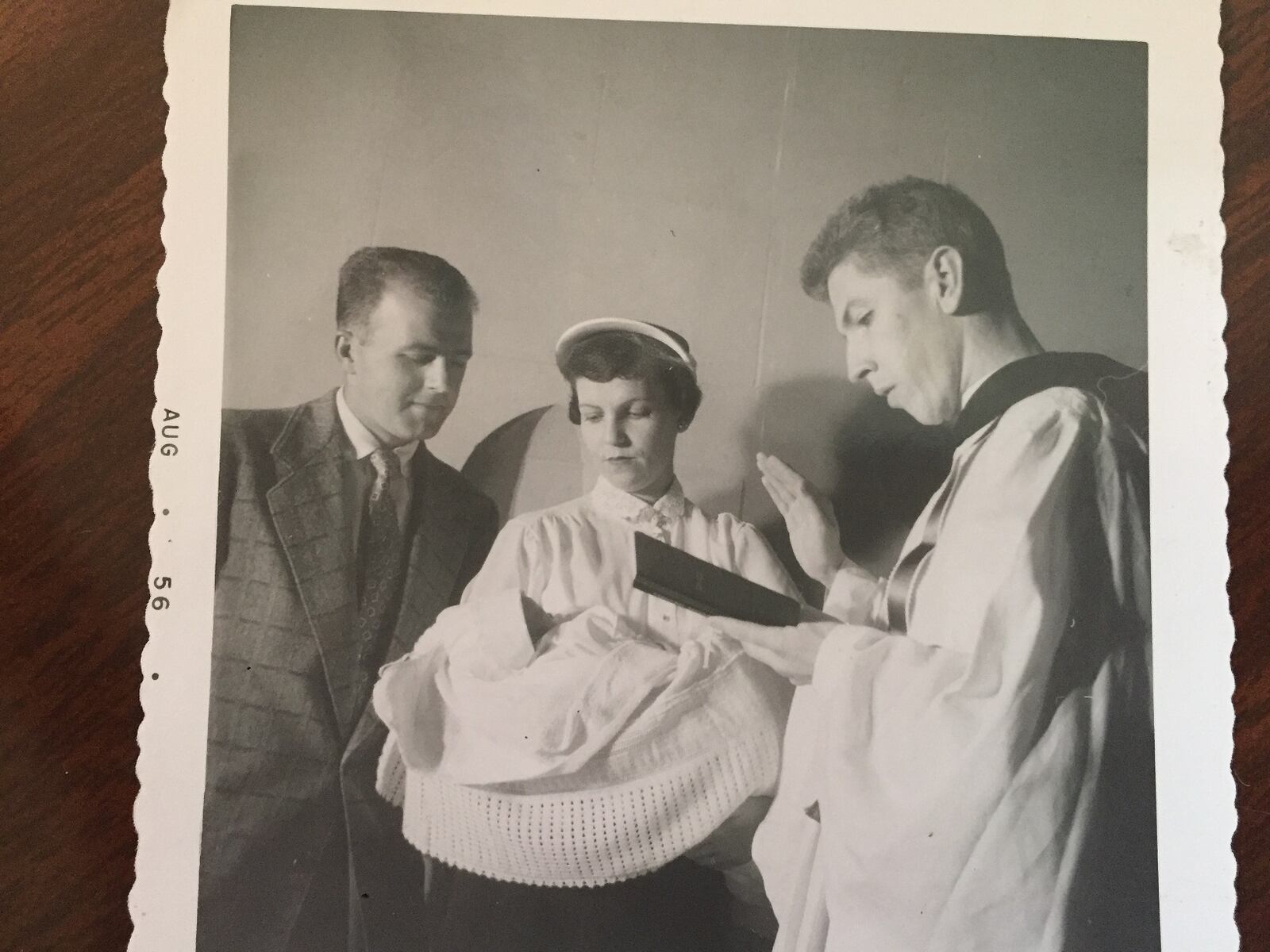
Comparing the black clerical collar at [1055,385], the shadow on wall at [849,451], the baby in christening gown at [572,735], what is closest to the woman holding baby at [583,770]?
the baby in christening gown at [572,735]

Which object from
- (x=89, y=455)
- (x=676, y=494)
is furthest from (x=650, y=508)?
(x=89, y=455)

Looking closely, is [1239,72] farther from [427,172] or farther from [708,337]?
[427,172]

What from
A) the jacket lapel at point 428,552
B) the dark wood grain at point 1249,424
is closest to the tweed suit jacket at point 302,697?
the jacket lapel at point 428,552

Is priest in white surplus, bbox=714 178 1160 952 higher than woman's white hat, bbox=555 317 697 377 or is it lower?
lower

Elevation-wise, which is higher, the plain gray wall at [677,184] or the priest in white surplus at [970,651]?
the plain gray wall at [677,184]

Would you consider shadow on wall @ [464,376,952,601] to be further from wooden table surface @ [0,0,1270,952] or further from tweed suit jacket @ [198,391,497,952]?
wooden table surface @ [0,0,1270,952]

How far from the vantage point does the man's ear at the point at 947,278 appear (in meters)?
0.68

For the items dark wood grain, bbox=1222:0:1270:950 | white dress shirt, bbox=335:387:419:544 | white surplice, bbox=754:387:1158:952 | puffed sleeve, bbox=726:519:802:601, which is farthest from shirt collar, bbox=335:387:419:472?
dark wood grain, bbox=1222:0:1270:950

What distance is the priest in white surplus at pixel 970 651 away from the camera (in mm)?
639

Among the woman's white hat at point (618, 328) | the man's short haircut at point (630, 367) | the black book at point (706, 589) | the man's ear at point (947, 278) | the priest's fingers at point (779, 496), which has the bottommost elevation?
the black book at point (706, 589)

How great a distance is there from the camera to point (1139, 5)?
710mm

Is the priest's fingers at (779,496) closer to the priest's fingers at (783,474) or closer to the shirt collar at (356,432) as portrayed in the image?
the priest's fingers at (783,474)

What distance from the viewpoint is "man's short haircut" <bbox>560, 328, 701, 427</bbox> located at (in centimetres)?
67

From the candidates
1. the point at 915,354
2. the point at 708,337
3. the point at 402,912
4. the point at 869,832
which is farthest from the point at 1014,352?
the point at 402,912
